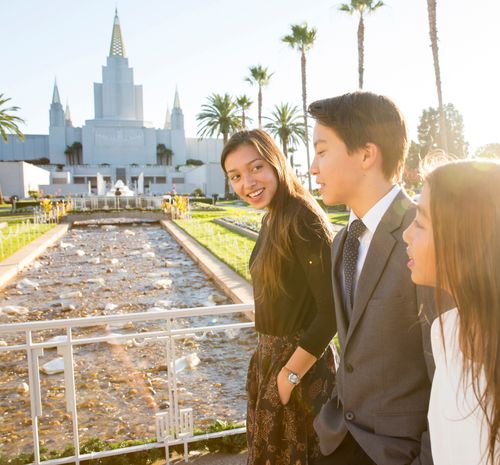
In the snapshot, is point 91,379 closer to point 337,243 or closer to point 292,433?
point 292,433

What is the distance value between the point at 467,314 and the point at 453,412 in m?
0.23

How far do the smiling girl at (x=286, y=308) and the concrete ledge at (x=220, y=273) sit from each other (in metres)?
2.87

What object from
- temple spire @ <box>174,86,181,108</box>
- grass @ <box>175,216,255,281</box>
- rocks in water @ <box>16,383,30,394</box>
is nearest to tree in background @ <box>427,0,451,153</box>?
grass @ <box>175,216,255,281</box>

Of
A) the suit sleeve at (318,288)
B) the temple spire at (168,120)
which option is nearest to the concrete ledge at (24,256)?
the suit sleeve at (318,288)

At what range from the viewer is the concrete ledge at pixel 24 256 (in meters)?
10.7

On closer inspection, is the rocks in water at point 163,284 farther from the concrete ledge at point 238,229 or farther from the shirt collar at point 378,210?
the shirt collar at point 378,210

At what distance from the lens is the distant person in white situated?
1083 mm

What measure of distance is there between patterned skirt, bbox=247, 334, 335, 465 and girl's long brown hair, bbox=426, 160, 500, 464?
1047 millimetres

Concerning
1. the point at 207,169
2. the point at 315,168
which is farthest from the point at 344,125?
the point at 207,169

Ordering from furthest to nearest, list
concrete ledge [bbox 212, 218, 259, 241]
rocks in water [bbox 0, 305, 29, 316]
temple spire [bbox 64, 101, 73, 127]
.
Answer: temple spire [bbox 64, 101, 73, 127] < concrete ledge [bbox 212, 218, 259, 241] < rocks in water [bbox 0, 305, 29, 316]

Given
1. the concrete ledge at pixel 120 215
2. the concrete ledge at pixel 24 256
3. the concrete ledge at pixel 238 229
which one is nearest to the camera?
the concrete ledge at pixel 24 256

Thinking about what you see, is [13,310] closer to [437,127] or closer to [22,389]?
[22,389]

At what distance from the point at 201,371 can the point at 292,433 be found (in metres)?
4.04

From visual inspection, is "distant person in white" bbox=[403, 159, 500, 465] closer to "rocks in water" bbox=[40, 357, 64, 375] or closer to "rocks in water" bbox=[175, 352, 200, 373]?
"rocks in water" bbox=[175, 352, 200, 373]
